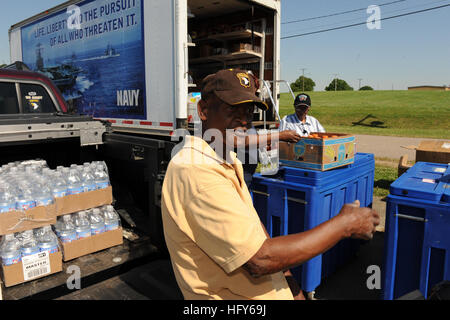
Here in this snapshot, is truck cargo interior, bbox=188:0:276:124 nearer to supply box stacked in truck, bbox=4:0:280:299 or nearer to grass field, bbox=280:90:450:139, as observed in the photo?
supply box stacked in truck, bbox=4:0:280:299

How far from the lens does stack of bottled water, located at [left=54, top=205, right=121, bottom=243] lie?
3.22 m

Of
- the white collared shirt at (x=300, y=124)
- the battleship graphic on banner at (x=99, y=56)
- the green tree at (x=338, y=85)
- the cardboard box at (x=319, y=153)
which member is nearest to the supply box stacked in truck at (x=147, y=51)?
the battleship graphic on banner at (x=99, y=56)

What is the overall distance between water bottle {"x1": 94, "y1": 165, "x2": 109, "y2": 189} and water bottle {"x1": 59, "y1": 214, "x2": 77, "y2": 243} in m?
0.43

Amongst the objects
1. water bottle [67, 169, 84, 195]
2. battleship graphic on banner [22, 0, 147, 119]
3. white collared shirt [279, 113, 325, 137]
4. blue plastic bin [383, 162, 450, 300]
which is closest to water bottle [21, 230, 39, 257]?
water bottle [67, 169, 84, 195]

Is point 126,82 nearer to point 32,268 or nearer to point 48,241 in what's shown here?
point 48,241

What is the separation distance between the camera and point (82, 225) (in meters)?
3.34

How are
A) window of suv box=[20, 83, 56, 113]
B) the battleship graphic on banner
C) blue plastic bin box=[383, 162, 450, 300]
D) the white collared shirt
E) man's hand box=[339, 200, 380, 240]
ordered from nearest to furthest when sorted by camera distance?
man's hand box=[339, 200, 380, 240], blue plastic bin box=[383, 162, 450, 300], window of suv box=[20, 83, 56, 113], the white collared shirt, the battleship graphic on banner

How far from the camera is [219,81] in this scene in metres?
1.49

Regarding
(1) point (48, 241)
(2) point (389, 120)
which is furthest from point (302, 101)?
(2) point (389, 120)

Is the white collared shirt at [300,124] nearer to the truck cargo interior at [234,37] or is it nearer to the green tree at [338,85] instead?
the truck cargo interior at [234,37]

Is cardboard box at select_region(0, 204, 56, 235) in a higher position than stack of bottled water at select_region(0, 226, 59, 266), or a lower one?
higher

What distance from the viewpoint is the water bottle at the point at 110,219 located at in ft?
11.5

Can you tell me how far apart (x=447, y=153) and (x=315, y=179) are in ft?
Answer: 11.5
